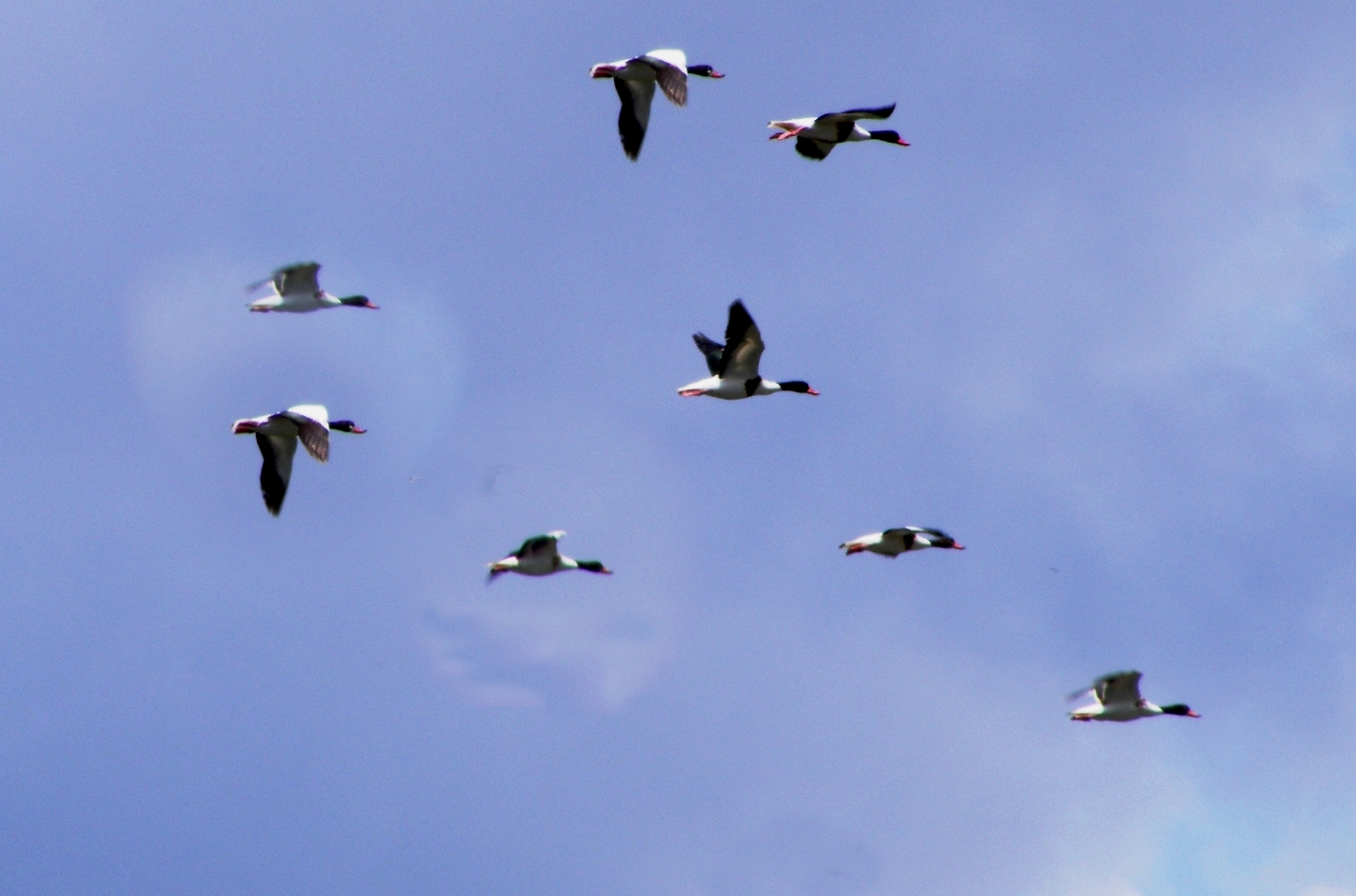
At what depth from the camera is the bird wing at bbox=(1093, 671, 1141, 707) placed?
88.5 ft

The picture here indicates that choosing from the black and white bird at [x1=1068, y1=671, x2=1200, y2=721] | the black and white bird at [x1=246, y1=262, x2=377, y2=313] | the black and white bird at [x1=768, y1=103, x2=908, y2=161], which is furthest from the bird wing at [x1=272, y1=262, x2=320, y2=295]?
the black and white bird at [x1=1068, y1=671, x2=1200, y2=721]

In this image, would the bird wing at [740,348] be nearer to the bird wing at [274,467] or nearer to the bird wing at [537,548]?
the bird wing at [537,548]

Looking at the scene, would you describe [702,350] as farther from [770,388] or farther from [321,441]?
[321,441]

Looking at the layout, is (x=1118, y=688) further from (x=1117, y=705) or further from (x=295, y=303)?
(x=295, y=303)

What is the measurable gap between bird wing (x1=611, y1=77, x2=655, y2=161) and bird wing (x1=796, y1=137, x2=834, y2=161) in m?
2.46

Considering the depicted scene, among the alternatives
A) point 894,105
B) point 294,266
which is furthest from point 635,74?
point 294,266

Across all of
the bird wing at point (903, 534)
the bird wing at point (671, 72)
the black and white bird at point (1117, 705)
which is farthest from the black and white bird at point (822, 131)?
the black and white bird at point (1117, 705)

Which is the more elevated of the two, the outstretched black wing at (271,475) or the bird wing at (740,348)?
the bird wing at (740,348)

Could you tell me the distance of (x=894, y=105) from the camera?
2592 cm

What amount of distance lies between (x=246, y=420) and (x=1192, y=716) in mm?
13846

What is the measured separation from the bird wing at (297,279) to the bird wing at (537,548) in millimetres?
5030

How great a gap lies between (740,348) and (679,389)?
1135 millimetres

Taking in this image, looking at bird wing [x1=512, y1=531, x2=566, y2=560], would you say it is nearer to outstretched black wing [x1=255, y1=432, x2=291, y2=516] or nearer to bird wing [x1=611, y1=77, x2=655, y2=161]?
outstretched black wing [x1=255, y1=432, x2=291, y2=516]

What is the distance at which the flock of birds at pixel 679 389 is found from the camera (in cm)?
2442
